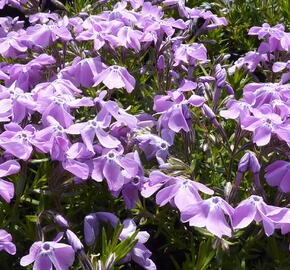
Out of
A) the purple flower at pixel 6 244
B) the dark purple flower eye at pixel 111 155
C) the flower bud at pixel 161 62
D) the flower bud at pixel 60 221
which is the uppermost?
the flower bud at pixel 161 62

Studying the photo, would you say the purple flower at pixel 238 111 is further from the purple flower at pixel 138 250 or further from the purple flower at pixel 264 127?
the purple flower at pixel 138 250

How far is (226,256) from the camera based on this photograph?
1.89 metres

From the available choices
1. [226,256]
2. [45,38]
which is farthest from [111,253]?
[45,38]

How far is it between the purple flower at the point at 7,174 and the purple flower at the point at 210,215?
0.54 metres

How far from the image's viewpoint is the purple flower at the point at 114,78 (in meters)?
2.19

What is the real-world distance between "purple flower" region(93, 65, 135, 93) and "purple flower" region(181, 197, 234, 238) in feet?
2.30

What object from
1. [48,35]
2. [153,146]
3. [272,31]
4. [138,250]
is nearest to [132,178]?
[153,146]

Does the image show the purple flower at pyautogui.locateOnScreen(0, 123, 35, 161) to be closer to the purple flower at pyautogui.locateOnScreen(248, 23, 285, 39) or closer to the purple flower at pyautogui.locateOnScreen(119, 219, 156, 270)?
the purple flower at pyautogui.locateOnScreen(119, 219, 156, 270)

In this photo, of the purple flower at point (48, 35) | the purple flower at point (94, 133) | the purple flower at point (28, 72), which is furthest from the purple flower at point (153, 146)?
the purple flower at point (48, 35)

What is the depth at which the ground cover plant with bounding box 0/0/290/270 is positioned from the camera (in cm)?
173

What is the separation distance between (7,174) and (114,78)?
651 millimetres

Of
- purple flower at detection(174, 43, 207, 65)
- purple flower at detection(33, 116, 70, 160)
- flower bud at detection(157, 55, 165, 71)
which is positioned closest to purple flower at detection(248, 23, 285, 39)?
purple flower at detection(174, 43, 207, 65)

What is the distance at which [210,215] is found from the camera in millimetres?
1650

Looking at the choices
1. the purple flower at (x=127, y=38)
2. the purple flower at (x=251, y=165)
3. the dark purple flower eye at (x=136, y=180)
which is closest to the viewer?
the purple flower at (x=251, y=165)
